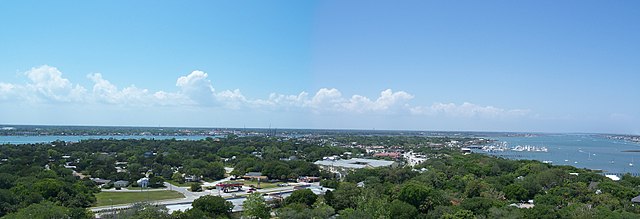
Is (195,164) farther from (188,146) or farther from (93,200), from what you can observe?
(188,146)

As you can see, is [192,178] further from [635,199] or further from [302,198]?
[635,199]

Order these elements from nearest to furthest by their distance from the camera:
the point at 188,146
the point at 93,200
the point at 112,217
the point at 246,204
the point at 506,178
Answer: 1. the point at 112,217
2. the point at 246,204
3. the point at 93,200
4. the point at 506,178
5. the point at 188,146

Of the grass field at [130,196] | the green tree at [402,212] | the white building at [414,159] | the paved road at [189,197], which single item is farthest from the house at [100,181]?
the white building at [414,159]

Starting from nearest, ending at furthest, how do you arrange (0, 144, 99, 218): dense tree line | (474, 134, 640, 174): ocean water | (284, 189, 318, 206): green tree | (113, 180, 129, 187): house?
1. (0, 144, 99, 218): dense tree line
2. (284, 189, 318, 206): green tree
3. (113, 180, 129, 187): house
4. (474, 134, 640, 174): ocean water

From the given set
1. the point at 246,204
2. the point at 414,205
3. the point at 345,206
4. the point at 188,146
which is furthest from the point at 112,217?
the point at 188,146

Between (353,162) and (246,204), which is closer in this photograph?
(246,204)

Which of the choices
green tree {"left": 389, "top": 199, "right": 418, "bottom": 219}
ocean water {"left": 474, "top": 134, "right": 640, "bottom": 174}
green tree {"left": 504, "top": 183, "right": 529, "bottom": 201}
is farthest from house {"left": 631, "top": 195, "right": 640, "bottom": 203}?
ocean water {"left": 474, "top": 134, "right": 640, "bottom": 174}

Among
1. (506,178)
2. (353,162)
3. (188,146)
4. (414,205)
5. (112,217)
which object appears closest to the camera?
(112,217)

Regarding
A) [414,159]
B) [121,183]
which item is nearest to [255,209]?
[121,183]

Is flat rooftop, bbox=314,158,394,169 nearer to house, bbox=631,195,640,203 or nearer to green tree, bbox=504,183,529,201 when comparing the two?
green tree, bbox=504,183,529,201
